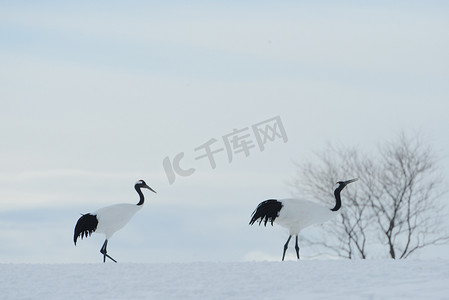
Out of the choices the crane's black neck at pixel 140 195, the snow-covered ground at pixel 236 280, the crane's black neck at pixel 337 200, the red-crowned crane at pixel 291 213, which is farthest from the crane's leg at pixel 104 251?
the crane's black neck at pixel 337 200

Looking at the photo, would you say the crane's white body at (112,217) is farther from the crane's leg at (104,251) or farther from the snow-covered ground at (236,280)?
the snow-covered ground at (236,280)

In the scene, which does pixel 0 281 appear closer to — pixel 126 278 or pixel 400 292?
pixel 126 278

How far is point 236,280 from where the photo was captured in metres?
12.9

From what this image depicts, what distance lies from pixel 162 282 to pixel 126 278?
0.83m

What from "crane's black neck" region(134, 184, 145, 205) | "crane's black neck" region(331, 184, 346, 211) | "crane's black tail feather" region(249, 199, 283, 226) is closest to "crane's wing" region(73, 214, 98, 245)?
"crane's black neck" region(134, 184, 145, 205)

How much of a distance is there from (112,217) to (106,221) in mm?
175

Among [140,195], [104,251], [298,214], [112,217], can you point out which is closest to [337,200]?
[298,214]

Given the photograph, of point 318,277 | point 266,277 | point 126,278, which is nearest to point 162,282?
point 126,278

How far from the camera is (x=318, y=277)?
12.9 m

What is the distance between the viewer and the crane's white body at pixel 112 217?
57.5 feet

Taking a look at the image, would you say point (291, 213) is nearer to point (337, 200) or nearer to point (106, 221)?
point (337, 200)

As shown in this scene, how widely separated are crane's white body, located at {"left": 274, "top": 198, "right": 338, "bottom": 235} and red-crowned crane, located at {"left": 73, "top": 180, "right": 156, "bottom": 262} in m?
3.59

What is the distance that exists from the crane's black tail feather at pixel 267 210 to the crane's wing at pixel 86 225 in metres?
3.84

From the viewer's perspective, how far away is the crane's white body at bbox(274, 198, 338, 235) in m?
17.0
